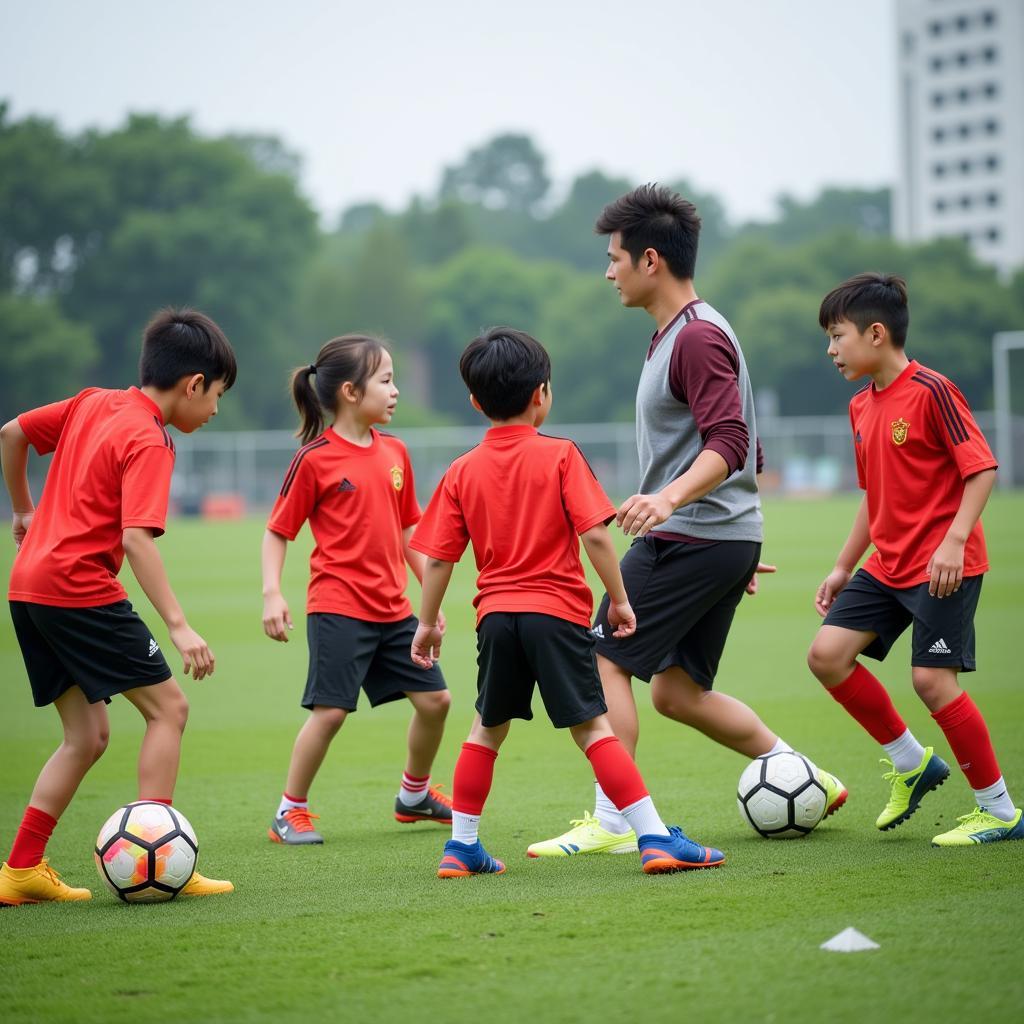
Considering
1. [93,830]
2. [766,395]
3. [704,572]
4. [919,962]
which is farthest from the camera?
[766,395]

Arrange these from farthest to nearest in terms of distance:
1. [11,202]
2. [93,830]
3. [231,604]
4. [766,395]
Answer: [11,202] → [766,395] → [231,604] → [93,830]

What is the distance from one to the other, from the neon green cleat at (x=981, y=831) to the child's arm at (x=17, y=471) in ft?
10.9

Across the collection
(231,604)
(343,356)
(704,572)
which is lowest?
(231,604)

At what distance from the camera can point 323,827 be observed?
238 inches

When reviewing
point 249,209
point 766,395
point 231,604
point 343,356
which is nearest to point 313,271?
point 249,209

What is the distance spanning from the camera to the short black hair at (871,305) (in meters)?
5.38

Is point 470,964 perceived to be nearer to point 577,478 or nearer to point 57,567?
point 577,478

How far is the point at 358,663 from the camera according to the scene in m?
5.91

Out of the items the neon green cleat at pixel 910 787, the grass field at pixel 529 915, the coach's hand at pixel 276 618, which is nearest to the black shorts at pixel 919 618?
the neon green cleat at pixel 910 787

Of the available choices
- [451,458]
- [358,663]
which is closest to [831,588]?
[358,663]

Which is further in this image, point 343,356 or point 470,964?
point 343,356

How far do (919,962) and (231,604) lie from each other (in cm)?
1404

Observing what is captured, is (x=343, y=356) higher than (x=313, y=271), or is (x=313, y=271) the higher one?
(x=313, y=271)

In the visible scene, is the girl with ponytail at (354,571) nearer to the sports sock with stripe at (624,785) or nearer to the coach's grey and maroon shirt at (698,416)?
the coach's grey and maroon shirt at (698,416)
